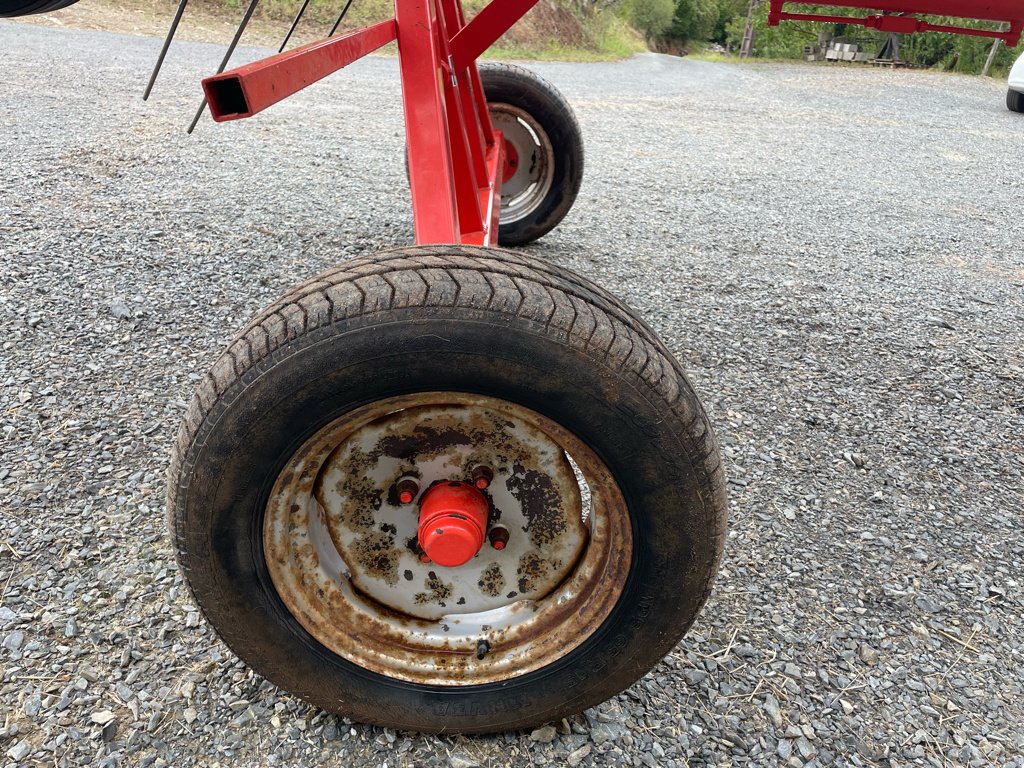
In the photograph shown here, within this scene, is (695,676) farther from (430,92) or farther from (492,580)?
(430,92)

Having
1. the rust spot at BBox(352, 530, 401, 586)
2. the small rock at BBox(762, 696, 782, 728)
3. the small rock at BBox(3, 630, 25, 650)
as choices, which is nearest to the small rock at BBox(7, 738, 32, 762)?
the small rock at BBox(3, 630, 25, 650)

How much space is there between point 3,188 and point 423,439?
4.38 m

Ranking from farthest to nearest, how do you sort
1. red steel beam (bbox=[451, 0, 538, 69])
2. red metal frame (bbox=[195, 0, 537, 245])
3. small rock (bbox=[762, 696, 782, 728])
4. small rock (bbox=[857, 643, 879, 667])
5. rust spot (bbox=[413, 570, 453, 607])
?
red steel beam (bbox=[451, 0, 538, 69]), small rock (bbox=[857, 643, 879, 667]), small rock (bbox=[762, 696, 782, 728]), rust spot (bbox=[413, 570, 453, 607]), red metal frame (bbox=[195, 0, 537, 245])

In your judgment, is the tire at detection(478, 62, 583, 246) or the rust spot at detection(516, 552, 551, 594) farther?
the tire at detection(478, 62, 583, 246)

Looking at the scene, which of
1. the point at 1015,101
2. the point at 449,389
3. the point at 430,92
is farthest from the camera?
the point at 1015,101

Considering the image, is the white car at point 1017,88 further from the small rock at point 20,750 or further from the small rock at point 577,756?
the small rock at point 20,750

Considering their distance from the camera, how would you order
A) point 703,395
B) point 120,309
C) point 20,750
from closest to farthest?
point 20,750
point 703,395
point 120,309

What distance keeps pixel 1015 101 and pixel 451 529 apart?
12.9m

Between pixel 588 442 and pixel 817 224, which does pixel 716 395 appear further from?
pixel 817 224

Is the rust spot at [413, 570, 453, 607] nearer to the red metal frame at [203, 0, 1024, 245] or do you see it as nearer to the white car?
the red metal frame at [203, 0, 1024, 245]

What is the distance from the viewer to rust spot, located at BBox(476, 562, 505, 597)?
1.49 metres

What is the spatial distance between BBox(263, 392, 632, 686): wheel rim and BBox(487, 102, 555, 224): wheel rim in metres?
2.87

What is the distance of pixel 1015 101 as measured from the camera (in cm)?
1050

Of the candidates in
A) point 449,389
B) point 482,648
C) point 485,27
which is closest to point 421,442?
point 449,389
